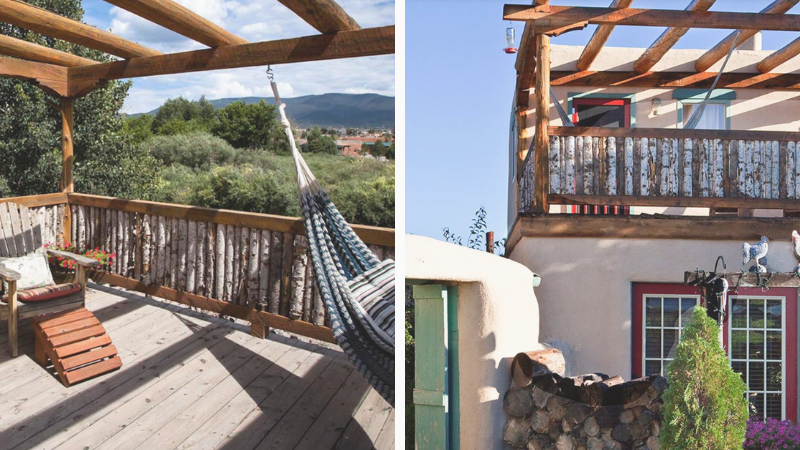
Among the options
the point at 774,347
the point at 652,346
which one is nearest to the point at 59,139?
the point at 652,346

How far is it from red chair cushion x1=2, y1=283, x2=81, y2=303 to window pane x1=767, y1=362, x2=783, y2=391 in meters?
4.23

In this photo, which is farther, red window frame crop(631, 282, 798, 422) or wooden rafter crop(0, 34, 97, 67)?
wooden rafter crop(0, 34, 97, 67)

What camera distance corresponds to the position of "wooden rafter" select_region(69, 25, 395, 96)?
9.74 feet

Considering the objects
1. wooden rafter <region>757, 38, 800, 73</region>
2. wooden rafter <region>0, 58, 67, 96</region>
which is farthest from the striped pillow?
wooden rafter <region>757, 38, 800, 73</region>

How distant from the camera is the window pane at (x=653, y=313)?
3736mm

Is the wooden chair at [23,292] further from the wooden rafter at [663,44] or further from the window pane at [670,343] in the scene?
the wooden rafter at [663,44]

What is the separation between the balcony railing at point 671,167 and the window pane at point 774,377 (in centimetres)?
98

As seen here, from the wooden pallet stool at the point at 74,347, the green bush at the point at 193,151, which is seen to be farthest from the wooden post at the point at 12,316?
the green bush at the point at 193,151

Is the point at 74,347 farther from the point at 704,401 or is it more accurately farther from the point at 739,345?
the point at 739,345

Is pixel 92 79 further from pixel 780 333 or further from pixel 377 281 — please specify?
pixel 780 333

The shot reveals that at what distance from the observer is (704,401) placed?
2.53 m

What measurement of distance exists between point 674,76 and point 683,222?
2.23 meters

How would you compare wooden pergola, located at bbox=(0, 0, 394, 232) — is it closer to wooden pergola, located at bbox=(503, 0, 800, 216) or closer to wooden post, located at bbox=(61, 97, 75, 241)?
wooden post, located at bbox=(61, 97, 75, 241)

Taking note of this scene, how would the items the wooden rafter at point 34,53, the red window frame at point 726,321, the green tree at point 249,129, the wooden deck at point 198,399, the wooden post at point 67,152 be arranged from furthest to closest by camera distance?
1. the green tree at point 249,129
2. the wooden post at point 67,152
3. the wooden rafter at point 34,53
4. the red window frame at point 726,321
5. the wooden deck at point 198,399
